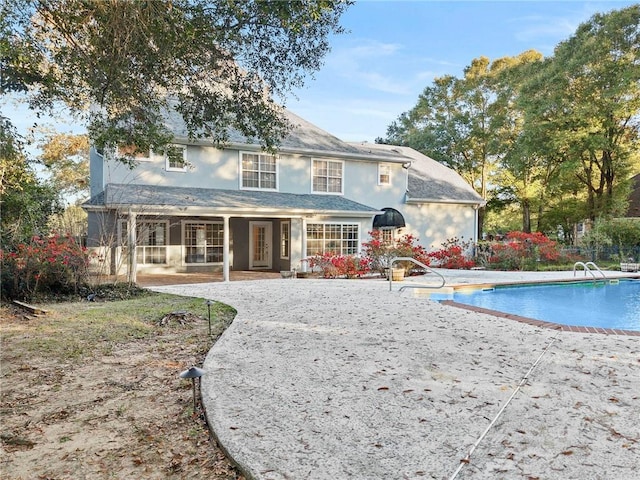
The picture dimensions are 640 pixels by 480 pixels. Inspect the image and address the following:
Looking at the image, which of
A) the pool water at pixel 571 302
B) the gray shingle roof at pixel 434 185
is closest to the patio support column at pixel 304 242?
the pool water at pixel 571 302

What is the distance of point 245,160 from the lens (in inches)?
738

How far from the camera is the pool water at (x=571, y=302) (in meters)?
10.9

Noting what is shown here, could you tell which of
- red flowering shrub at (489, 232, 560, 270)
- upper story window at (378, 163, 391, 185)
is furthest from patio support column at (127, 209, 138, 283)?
red flowering shrub at (489, 232, 560, 270)

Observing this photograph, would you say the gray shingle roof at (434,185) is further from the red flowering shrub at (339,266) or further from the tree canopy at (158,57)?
the tree canopy at (158,57)

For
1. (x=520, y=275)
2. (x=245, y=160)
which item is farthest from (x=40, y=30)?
(x=520, y=275)

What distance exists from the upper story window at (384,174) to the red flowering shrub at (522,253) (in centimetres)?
640

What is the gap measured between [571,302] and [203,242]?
46.7 feet

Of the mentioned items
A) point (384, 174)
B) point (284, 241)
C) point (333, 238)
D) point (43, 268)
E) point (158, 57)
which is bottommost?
point (43, 268)

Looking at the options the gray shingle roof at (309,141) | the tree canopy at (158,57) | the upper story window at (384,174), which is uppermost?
the gray shingle roof at (309,141)

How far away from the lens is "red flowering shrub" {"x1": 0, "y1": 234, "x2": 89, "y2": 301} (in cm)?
1062

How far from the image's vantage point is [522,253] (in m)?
20.5

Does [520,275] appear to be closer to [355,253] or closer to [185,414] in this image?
[355,253]

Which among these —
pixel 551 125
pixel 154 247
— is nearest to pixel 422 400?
pixel 154 247

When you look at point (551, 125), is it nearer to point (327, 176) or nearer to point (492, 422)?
point (327, 176)
